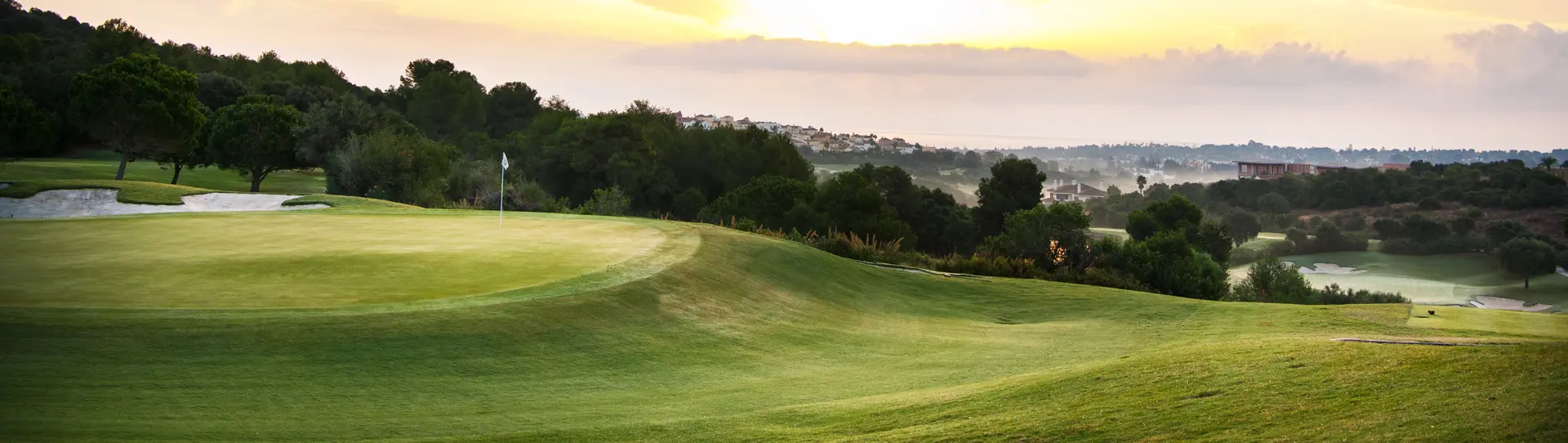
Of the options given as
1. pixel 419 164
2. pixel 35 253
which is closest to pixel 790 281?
pixel 35 253

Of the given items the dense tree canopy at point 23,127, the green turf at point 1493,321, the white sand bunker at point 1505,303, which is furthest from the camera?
the white sand bunker at point 1505,303

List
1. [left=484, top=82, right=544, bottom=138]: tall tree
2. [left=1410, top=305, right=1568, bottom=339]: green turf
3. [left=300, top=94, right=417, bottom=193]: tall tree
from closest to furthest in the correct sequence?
1. [left=1410, top=305, right=1568, bottom=339]: green turf
2. [left=300, top=94, right=417, bottom=193]: tall tree
3. [left=484, top=82, right=544, bottom=138]: tall tree

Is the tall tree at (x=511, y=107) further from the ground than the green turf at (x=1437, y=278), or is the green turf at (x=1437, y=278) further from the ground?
the tall tree at (x=511, y=107)

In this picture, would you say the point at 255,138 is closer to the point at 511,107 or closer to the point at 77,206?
the point at 77,206

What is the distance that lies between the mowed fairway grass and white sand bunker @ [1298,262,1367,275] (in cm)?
7121

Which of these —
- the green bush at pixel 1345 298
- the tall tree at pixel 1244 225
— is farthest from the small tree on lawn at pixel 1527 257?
the green bush at pixel 1345 298

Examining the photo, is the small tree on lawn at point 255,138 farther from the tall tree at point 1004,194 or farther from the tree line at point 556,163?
the tall tree at point 1004,194

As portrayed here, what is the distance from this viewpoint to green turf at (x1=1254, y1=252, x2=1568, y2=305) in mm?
64250

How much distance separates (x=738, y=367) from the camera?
40.6 ft

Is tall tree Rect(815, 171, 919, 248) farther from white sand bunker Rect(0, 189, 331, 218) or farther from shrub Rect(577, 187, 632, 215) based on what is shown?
white sand bunker Rect(0, 189, 331, 218)

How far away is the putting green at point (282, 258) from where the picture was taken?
39.9 feet

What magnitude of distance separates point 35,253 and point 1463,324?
62.5 ft

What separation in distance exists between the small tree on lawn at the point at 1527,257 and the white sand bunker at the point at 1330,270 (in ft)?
33.5

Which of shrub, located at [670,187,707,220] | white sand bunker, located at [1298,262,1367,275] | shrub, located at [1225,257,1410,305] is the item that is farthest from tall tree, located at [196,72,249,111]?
white sand bunker, located at [1298,262,1367,275]
